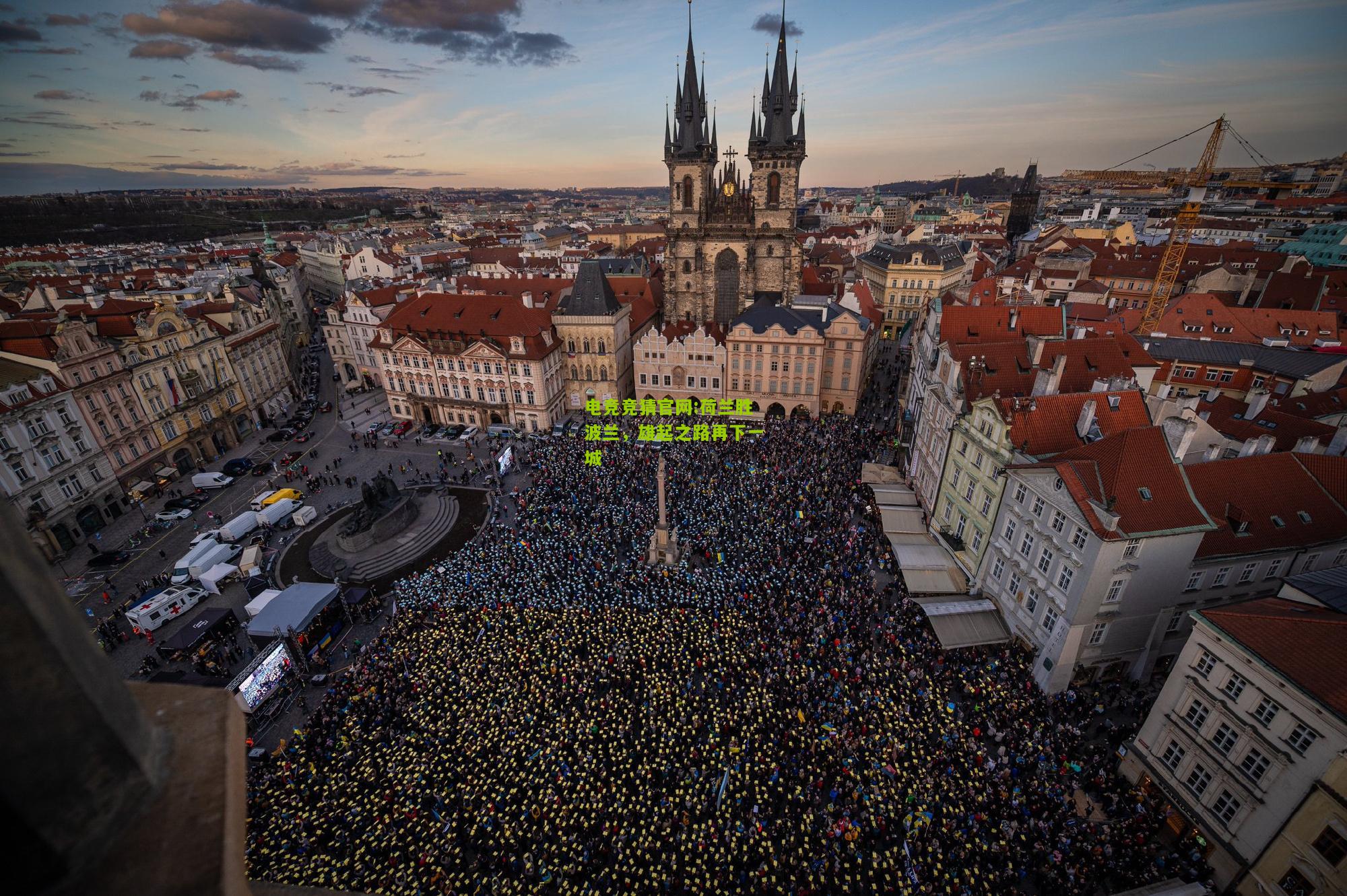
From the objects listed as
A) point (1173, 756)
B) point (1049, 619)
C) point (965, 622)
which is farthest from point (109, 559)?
point (1173, 756)

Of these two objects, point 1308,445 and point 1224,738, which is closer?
point 1224,738

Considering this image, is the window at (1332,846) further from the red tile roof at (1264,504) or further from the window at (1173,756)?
the red tile roof at (1264,504)

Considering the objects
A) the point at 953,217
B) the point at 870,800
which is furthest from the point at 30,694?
the point at 953,217

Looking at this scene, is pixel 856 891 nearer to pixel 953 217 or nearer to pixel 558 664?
pixel 558 664

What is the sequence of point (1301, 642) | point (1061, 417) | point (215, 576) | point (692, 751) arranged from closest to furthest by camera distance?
1. point (1301, 642)
2. point (692, 751)
3. point (1061, 417)
4. point (215, 576)

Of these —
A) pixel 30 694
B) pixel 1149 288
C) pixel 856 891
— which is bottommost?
pixel 856 891

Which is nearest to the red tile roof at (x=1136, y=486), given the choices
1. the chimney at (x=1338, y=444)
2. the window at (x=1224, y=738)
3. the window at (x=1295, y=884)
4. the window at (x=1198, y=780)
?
the window at (x=1224, y=738)

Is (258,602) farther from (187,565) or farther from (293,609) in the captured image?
(187,565)
